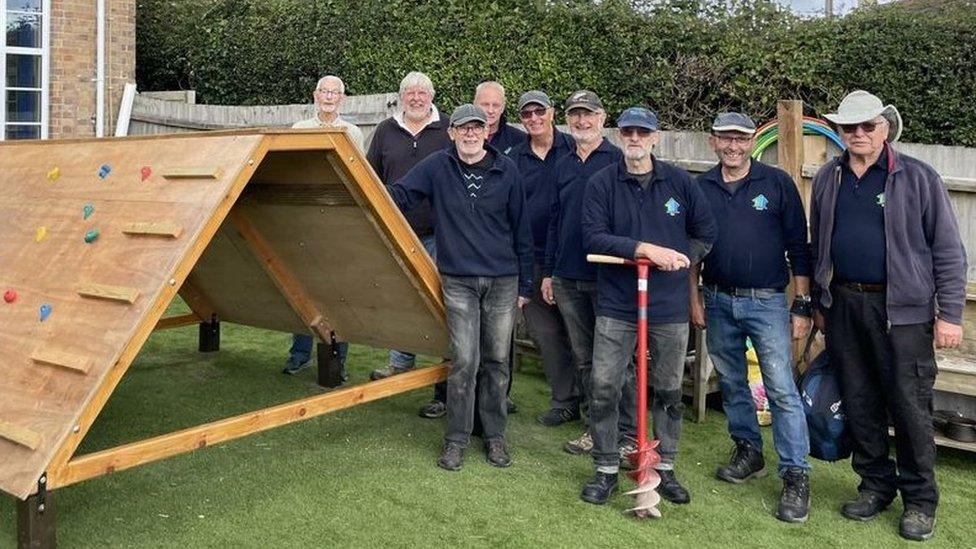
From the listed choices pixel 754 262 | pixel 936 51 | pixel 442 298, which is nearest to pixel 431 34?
pixel 936 51

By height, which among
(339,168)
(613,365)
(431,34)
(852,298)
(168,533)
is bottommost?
(168,533)

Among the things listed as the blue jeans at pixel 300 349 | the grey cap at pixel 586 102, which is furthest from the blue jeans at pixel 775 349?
the blue jeans at pixel 300 349

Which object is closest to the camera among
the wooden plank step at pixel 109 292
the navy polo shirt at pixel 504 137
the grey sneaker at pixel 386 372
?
the wooden plank step at pixel 109 292

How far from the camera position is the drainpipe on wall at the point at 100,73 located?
39.8 ft

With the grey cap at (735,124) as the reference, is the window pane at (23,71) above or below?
above

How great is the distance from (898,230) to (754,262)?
Answer: 62 cm

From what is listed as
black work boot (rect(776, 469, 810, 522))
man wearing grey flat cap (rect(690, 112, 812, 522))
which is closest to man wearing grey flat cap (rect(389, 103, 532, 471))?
man wearing grey flat cap (rect(690, 112, 812, 522))

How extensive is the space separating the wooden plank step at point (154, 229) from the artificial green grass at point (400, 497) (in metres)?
1.20

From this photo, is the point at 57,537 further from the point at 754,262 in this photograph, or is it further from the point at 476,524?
the point at 754,262

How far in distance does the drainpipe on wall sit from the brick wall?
53 mm

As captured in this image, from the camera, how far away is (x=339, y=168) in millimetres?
4262

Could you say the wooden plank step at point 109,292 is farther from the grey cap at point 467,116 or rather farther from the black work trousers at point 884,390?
the black work trousers at point 884,390

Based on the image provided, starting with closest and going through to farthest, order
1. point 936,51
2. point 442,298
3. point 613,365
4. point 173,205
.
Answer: point 173,205
point 613,365
point 442,298
point 936,51

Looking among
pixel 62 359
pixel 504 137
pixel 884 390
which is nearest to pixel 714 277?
pixel 884 390
